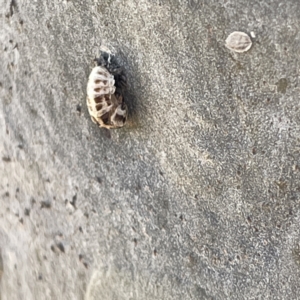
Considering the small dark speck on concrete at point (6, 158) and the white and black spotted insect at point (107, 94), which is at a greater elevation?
the white and black spotted insect at point (107, 94)

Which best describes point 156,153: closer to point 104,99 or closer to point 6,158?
point 104,99

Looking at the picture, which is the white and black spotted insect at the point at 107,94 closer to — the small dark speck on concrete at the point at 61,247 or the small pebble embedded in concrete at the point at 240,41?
the small pebble embedded in concrete at the point at 240,41

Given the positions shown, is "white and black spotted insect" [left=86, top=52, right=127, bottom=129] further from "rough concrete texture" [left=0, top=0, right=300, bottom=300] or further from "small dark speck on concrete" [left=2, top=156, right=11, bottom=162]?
"small dark speck on concrete" [left=2, top=156, right=11, bottom=162]

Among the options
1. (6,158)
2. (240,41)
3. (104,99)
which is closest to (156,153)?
(104,99)

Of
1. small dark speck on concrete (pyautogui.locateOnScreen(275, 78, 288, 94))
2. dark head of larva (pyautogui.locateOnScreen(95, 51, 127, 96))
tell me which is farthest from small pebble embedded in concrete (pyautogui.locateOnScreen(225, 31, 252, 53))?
dark head of larva (pyautogui.locateOnScreen(95, 51, 127, 96))

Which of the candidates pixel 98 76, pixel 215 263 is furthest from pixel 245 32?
pixel 215 263

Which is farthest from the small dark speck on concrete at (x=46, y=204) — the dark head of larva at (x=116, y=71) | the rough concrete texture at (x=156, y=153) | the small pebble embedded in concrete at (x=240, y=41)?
the small pebble embedded in concrete at (x=240, y=41)
